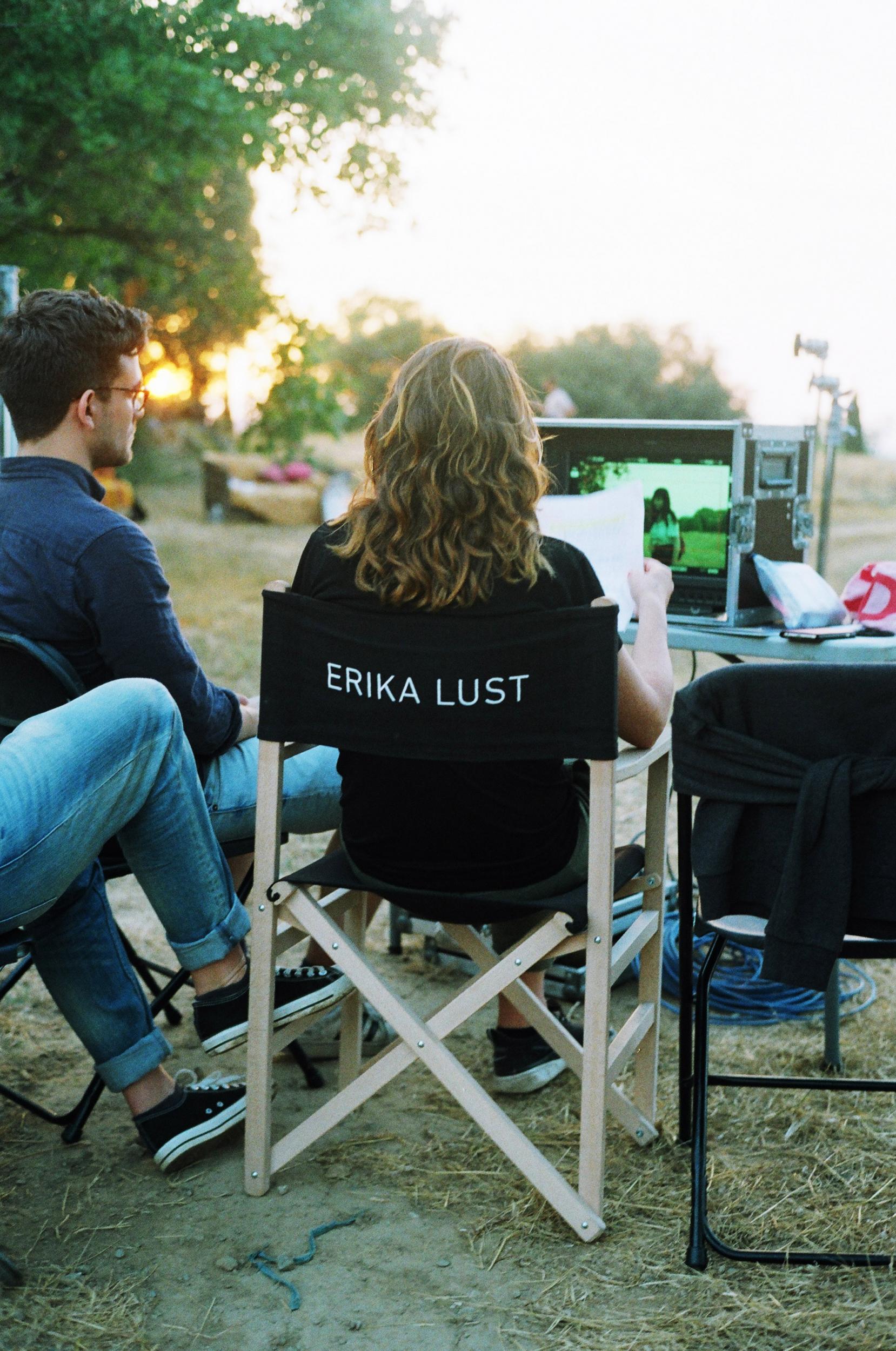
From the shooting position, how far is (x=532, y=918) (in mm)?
2244

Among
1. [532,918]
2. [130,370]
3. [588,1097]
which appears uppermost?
[130,370]

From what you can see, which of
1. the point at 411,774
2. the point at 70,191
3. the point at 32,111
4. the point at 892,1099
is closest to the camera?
the point at 411,774

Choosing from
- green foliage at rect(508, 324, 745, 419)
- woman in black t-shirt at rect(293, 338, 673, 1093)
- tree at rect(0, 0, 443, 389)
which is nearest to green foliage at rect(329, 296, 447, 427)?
green foliage at rect(508, 324, 745, 419)

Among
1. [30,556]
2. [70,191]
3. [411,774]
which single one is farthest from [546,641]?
[70,191]

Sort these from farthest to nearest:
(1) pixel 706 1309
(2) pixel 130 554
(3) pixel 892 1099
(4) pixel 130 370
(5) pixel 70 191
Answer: (5) pixel 70 191
(3) pixel 892 1099
(4) pixel 130 370
(2) pixel 130 554
(1) pixel 706 1309

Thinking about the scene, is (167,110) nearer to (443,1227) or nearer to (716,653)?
(716,653)

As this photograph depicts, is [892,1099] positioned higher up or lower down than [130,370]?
lower down

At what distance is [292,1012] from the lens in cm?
221

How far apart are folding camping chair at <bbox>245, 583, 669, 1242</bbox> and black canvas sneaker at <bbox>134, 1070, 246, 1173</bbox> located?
0.11 metres

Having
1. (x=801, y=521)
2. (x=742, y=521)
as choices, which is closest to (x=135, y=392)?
(x=742, y=521)

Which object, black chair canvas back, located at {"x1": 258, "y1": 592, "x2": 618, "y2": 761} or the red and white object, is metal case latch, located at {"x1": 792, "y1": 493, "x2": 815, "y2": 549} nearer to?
the red and white object

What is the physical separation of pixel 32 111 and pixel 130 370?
14.9ft

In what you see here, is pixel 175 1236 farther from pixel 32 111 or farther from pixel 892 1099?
pixel 32 111

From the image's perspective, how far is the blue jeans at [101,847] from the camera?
1.87m
